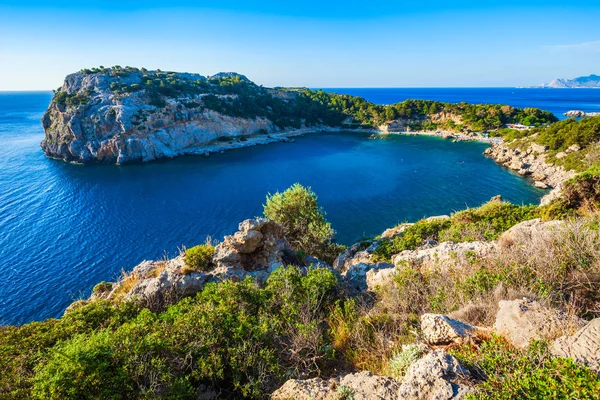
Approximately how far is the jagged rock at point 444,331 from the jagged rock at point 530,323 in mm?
532

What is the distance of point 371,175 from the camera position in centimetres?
5375

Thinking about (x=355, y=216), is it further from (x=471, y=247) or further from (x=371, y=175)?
Answer: (x=471, y=247)

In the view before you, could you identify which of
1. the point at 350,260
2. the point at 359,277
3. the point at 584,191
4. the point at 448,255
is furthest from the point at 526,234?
the point at 350,260

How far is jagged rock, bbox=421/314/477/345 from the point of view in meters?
5.21

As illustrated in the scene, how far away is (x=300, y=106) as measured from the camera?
108 meters

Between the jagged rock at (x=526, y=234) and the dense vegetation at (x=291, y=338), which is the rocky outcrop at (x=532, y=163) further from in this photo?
the dense vegetation at (x=291, y=338)

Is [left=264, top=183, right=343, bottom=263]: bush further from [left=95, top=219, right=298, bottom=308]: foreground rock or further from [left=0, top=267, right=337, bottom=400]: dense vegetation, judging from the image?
[left=0, top=267, right=337, bottom=400]: dense vegetation

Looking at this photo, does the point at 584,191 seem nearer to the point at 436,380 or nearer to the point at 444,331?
the point at 444,331

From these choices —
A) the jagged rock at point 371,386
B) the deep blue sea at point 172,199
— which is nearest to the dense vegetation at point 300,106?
the deep blue sea at point 172,199

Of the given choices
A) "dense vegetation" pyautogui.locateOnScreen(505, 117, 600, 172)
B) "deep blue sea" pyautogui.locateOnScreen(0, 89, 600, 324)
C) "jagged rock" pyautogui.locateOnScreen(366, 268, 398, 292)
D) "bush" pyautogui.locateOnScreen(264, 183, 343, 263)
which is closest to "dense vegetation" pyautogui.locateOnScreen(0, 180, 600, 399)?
"jagged rock" pyautogui.locateOnScreen(366, 268, 398, 292)

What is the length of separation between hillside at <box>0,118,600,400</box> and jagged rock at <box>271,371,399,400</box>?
3cm

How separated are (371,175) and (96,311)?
50169 mm

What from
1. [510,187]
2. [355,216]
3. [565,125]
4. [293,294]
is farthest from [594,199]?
[565,125]

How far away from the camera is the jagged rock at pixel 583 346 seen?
3876mm
